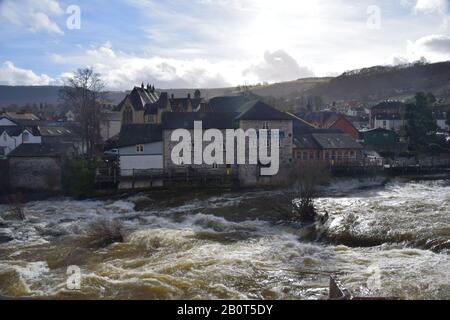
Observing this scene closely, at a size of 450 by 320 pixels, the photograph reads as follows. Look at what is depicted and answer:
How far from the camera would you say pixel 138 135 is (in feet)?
118

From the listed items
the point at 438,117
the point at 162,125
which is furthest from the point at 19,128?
the point at 438,117

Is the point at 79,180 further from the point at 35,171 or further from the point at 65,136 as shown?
the point at 65,136

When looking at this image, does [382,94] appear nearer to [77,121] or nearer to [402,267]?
[77,121]

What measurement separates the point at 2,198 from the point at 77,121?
59.2ft

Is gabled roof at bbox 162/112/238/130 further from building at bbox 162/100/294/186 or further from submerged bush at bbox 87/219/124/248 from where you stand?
submerged bush at bbox 87/219/124/248

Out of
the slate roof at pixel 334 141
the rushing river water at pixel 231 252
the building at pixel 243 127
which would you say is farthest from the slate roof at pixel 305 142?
the rushing river water at pixel 231 252

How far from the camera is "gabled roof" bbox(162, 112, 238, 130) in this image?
36625 millimetres

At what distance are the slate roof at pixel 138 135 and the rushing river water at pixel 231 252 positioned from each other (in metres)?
8.41

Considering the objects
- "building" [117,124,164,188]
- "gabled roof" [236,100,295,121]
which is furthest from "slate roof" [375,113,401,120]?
"building" [117,124,164,188]

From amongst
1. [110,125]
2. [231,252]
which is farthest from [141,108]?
[231,252]

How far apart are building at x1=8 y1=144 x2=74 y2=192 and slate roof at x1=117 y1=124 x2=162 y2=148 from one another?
187 inches

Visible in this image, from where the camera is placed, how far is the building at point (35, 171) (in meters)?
32.5

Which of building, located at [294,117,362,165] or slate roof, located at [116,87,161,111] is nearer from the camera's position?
Answer: building, located at [294,117,362,165]
